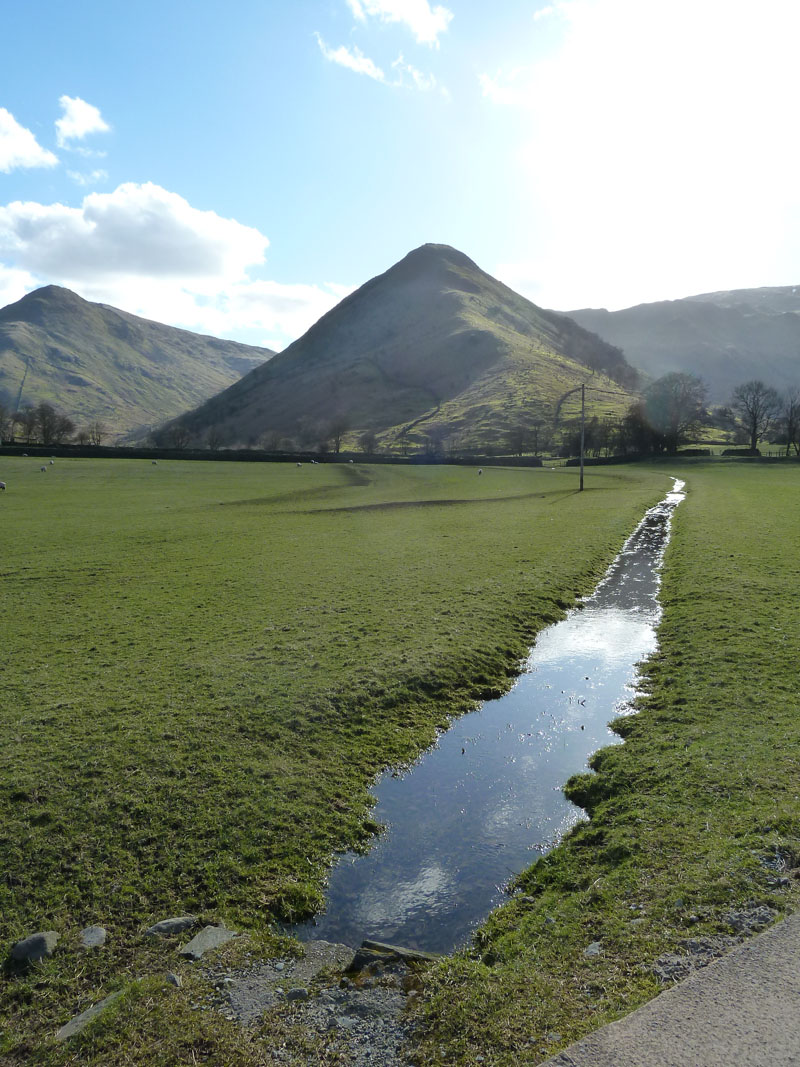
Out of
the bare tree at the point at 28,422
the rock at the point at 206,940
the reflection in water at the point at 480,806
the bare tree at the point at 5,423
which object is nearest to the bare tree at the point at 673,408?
the reflection in water at the point at 480,806

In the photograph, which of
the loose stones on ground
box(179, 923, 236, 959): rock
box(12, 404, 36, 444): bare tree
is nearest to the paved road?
the loose stones on ground

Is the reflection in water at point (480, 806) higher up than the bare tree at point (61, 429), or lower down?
lower down

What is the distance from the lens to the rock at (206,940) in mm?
8219

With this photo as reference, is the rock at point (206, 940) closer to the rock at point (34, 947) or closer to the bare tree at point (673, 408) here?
the rock at point (34, 947)

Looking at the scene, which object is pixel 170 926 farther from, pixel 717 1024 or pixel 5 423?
pixel 5 423

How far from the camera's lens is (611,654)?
66.1 feet

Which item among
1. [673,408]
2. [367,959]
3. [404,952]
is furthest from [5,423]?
[404,952]

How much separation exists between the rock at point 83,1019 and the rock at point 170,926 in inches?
43.2

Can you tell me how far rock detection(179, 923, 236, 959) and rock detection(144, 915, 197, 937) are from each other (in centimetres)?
24

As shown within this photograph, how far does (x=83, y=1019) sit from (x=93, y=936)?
4.68 ft

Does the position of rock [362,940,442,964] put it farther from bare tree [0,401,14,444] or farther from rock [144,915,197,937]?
bare tree [0,401,14,444]

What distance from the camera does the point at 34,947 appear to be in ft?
26.8

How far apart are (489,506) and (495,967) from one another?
53.0 m

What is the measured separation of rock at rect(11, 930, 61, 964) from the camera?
808 cm
